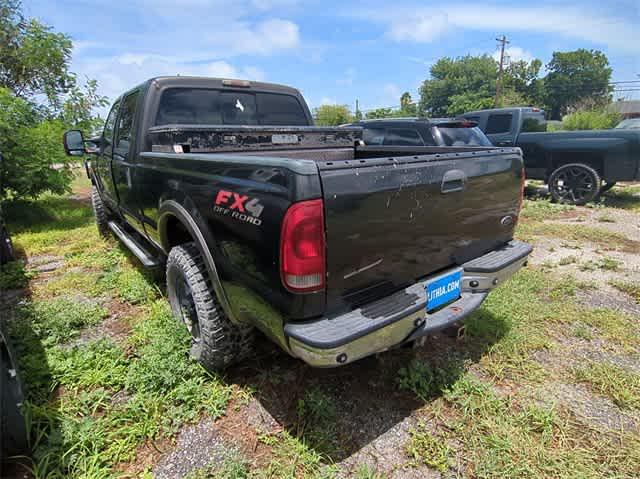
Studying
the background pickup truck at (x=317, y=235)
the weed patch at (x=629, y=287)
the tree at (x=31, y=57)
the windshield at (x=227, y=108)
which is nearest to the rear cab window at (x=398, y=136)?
the windshield at (x=227, y=108)

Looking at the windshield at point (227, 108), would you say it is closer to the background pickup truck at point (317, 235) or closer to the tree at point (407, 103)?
the background pickup truck at point (317, 235)

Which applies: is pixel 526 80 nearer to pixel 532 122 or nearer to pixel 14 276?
pixel 532 122

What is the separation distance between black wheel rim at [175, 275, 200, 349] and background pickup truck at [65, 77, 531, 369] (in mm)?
17

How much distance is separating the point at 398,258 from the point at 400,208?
0.89 ft

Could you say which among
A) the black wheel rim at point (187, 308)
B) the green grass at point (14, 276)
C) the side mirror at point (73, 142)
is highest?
the side mirror at point (73, 142)

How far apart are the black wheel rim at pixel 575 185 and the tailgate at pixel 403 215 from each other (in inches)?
256

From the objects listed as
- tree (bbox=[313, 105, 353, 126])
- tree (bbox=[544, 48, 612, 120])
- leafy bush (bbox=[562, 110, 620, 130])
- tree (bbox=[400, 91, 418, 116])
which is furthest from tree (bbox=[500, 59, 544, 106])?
leafy bush (bbox=[562, 110, 620, 130])

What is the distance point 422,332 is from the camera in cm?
192

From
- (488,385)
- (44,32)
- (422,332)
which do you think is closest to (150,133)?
(422,332)

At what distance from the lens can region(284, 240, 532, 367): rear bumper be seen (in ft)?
5.16

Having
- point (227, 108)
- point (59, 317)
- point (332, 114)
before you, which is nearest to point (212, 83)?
point (227, 108)

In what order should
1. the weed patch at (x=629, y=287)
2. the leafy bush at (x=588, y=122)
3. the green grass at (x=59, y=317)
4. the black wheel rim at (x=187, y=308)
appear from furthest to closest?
1. the leafy bush at (x=588, y=122)
2. the weed patch at (x=629, y=287)
3. the green grass at (x=59, y=317)
4. the black wheel rim at (x=187, y=308)

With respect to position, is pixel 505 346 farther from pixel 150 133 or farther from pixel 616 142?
pixel 616 142

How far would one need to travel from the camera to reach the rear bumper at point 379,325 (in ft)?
5.16
